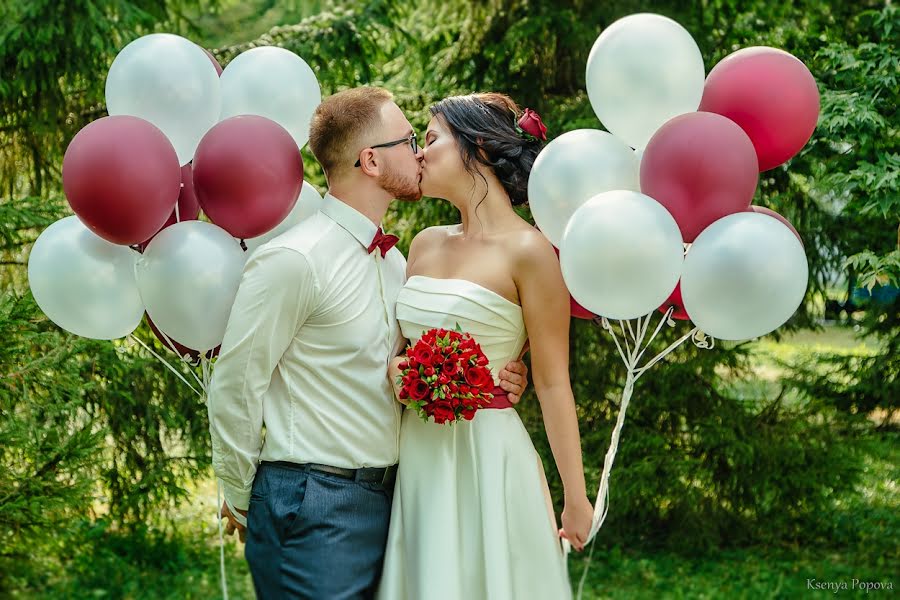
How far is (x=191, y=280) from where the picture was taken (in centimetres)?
279

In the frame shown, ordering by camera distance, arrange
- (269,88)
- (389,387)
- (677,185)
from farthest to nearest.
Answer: (269,88) → (389,387) → (677,185)

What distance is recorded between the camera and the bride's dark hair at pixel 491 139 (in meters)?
3.10

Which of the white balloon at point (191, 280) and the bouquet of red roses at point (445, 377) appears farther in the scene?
the white balloon at point (191, 280)

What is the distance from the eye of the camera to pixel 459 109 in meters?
3.12

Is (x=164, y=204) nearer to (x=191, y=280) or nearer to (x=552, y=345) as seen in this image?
(x=191, y=280)

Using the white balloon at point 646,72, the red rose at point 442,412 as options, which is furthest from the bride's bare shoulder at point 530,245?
the red rose at point 442,412

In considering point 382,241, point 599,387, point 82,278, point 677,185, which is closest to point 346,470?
point 382,241

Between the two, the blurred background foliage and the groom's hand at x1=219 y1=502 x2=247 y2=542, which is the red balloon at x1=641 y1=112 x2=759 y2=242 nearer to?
the groom's hand at x1=219 y1=502 x2=247 y2=542

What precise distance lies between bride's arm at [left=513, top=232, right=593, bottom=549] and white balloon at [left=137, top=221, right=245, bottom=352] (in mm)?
845

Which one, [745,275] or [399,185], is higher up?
[399,185]

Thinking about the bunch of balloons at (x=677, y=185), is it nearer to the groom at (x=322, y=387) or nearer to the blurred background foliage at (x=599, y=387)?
the groom at (x=322, y=387)

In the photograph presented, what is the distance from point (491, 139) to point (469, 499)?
110 cm

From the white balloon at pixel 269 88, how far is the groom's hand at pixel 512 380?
3.54 feet

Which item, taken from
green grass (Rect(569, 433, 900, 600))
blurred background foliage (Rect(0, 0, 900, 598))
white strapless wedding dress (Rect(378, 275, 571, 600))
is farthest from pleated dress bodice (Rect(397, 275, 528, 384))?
green grass (Rect(569, 433, 900, 600))
